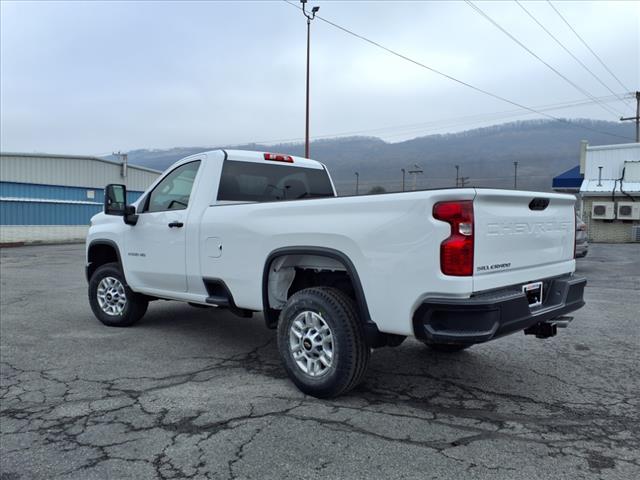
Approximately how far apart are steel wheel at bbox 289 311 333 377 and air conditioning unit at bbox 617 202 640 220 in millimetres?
25694

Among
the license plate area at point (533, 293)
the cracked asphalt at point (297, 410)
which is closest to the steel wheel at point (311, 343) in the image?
the cracked asphalt at point (297, 410)

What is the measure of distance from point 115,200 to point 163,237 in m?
0.92

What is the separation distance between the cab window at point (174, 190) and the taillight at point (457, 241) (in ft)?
9.95

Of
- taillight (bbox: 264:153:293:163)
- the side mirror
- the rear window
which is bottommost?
the side mirror

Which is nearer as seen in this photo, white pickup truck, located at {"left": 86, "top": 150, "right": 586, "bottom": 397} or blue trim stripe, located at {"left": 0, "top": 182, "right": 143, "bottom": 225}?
white pickup truck, located at {"left": 86, "top": 150, "right": 586, "bottom": 397}

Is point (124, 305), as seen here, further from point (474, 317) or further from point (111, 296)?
point (474, 317)

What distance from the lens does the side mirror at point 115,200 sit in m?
6.06

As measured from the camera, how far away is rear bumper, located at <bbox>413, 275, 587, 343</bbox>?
3307 millimetres

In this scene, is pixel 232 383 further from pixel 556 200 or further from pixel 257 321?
pixel 556 200

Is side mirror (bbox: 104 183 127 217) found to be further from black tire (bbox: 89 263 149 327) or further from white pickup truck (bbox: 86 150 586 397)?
black tire (bbox: 89 263 149 327)

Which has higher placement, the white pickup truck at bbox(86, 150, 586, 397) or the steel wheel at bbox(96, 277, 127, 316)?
the white pickup truck at bbox(86, 150, 586, 397)

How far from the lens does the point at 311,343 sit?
407 centimetres

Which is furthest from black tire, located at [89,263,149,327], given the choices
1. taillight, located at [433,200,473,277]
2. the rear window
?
taillight, located at [433,200,473,277]

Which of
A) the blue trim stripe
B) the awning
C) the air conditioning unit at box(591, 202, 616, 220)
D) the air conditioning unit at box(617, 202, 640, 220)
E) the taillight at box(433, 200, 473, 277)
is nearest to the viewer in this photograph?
the taillight at box(433, 200, 473, 277)
